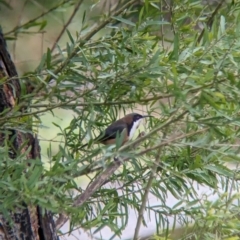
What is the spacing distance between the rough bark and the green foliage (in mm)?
82

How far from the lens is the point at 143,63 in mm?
958

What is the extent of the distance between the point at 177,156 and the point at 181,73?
0.29m

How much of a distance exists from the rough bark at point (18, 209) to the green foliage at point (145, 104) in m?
0.08

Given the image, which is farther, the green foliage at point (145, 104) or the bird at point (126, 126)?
the bird at point (126, 126)

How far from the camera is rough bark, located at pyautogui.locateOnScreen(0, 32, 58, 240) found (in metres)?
1.23

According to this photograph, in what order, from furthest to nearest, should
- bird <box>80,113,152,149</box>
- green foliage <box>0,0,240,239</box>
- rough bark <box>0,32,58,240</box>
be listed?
bird <box>80,113,152,149</box> < rough bark <box>0,32,58,240</box> < green foliage <box>0,0,240,239</box>

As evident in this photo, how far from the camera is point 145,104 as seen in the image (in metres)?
1.07

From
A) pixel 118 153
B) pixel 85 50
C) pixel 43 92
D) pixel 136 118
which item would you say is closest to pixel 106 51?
pixel 85 50

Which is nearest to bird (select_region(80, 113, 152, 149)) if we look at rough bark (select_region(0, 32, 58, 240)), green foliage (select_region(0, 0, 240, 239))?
green foliage (select_region(0, 0, 240, 239))

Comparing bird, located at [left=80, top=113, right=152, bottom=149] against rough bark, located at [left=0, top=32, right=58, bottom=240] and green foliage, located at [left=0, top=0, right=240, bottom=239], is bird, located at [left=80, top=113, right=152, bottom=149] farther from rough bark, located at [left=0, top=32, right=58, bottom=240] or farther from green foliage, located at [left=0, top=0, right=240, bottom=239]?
rough bark, located at [left=0, top=32, right=58, bottom=240]

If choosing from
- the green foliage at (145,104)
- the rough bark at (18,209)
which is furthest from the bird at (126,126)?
the rough bark at (18,209)

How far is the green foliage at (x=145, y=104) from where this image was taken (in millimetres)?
903

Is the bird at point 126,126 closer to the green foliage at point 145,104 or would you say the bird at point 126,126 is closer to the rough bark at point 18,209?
the green foliage at point 145,104

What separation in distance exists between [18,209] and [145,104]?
41 cm
